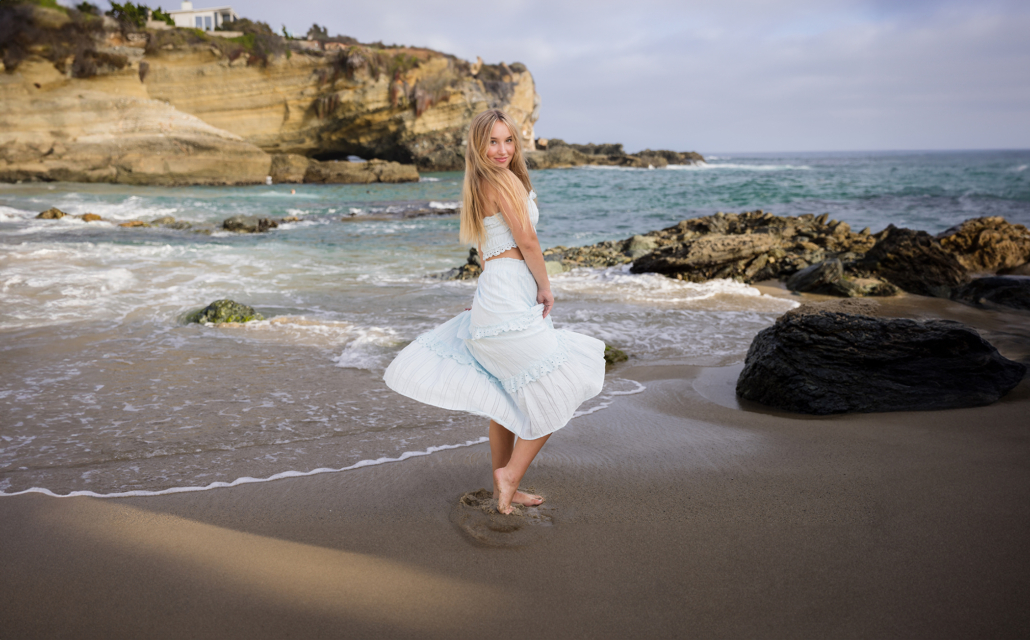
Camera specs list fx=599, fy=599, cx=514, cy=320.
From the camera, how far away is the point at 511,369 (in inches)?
102

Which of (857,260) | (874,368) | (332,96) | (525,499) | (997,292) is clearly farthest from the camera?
(332,96)

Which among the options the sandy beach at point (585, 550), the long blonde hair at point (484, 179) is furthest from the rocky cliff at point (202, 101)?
the long blonde hair at point (484, 179)

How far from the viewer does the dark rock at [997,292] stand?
261 inches

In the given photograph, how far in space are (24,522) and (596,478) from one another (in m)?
2.55

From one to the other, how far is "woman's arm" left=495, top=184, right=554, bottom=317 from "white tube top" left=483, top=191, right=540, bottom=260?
0.03 metres

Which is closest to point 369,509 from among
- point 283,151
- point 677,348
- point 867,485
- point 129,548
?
Answer: point 129,548

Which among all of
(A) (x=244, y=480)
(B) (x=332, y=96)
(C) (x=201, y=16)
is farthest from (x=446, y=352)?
(C) (x=201, y=16)

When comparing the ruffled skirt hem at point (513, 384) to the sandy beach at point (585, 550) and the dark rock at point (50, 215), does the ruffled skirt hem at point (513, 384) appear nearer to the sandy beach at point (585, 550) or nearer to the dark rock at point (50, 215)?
the sandy beach at point (585, 550)

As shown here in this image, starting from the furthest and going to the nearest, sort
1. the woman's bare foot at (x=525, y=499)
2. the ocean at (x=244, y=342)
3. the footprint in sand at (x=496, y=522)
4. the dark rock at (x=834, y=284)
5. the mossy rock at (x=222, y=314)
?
the dark rock at (x=834, y=284)
the mossy rock at (x=222, y=314)
the ocean at (x=244, y=342)
the woman's bare foot at (x=525, y=499)
the footprint in sand at (x=496, y=522)

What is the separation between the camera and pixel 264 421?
382 centimetres

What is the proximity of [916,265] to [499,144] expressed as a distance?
26.1 ft

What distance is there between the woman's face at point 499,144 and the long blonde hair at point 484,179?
1cm

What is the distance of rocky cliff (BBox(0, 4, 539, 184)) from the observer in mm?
30234

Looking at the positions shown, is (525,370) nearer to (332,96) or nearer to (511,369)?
(511,369)
